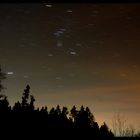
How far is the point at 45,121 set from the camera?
2579 inches

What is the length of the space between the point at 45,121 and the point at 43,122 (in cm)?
192

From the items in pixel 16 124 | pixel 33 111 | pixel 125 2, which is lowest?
pixel 125 2

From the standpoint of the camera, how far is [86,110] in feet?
286

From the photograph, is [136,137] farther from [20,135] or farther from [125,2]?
[125,2]

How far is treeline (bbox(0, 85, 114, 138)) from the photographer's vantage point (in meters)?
54.8

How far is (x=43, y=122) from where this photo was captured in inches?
2504

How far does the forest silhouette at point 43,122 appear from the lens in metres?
53.6

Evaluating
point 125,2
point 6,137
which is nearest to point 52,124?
point 6,137

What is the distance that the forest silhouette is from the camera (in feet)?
176

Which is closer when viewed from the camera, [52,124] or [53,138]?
[53,138]

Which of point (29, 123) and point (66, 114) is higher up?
point (66, 114)

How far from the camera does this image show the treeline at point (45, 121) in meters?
54.8

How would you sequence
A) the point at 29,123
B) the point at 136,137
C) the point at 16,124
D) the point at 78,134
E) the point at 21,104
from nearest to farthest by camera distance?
the point at 136,137 < the point at 16,124 < the point at 29,123 < the point at 78,134 < the point at 21,104

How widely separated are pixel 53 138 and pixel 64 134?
5617 mm
